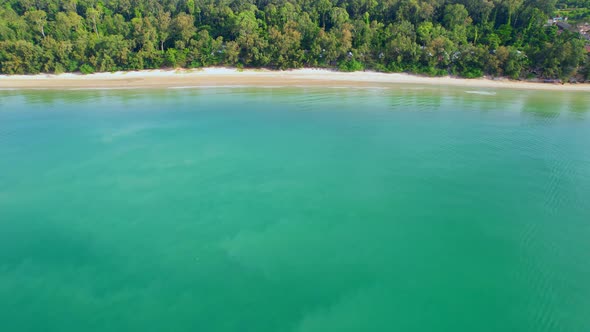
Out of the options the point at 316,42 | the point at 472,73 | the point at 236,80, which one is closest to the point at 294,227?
the point at 236,80

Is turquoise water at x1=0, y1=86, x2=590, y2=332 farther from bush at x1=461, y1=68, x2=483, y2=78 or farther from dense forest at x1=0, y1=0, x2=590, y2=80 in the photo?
dense forest at x1=0, y1=0, x2=590, y2=80

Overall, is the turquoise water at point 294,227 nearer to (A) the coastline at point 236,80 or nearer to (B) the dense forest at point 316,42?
(A) the coastline at point 236,80

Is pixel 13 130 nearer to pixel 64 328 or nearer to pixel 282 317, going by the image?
pixel 64 328

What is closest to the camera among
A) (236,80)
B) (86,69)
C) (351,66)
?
(236,80)

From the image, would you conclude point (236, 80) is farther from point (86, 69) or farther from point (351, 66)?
point (86, 69)

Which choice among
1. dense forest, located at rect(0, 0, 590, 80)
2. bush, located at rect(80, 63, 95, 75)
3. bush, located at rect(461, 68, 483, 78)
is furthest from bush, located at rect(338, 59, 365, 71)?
bush, located at rect(80, 63, 95, 75)
